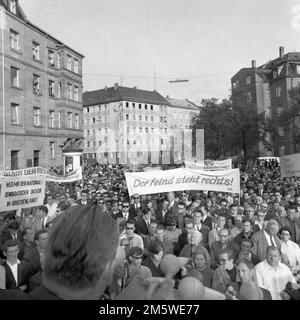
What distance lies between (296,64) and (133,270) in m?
42.0

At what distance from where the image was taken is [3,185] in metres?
8.45

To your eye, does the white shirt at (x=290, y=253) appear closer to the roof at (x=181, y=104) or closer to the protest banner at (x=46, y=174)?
the protest banner at (x=46, y=174)

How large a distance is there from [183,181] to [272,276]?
6.55 m

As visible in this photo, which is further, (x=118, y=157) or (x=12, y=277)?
(x=118, y=157)

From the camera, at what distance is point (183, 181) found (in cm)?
1125

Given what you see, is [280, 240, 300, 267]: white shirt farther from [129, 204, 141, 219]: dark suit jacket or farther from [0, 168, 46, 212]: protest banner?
A: [0, 168, 46, 212]: protest banner

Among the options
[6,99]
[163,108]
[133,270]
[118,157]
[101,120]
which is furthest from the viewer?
[163,108]

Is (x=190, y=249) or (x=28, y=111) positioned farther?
(x=28, y=111)

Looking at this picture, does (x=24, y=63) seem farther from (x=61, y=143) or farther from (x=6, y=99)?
(x=61, y=143)

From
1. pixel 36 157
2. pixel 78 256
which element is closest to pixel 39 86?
pixel 36 157

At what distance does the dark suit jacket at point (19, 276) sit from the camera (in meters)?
4.73

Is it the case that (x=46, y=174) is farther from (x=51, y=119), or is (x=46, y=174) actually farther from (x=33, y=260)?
(x=51, y=119)

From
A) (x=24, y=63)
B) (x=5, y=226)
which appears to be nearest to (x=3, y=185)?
(x=5, y=226)

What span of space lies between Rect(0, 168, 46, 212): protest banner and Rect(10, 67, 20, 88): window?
1642cm
